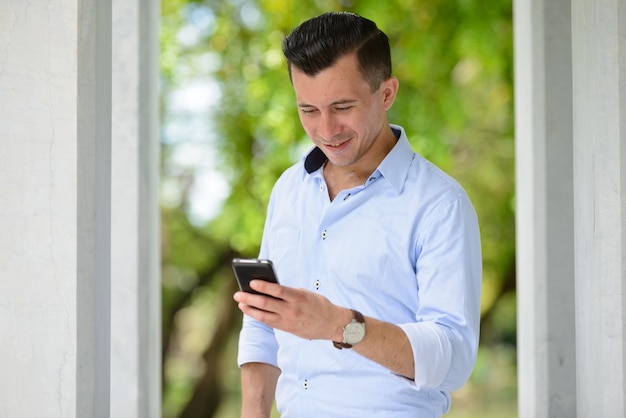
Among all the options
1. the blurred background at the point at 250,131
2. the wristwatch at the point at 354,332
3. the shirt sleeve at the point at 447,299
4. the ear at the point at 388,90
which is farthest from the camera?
the blurred background at the point at 250,131

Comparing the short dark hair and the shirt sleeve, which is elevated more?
the short dark hair

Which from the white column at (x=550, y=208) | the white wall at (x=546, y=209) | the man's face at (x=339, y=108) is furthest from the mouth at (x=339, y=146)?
the white column at (x=550, y=208)

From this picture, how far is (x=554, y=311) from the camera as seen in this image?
3.54 m

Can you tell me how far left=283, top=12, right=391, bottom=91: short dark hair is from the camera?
2.28m

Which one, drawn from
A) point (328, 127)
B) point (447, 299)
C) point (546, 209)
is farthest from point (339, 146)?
point (546, 209)

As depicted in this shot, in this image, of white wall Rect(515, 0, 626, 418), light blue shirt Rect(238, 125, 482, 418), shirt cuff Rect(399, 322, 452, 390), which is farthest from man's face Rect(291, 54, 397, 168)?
white wall Rect(515, 0, 626, 418)

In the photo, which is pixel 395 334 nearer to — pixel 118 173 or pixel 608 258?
pixel 608 258

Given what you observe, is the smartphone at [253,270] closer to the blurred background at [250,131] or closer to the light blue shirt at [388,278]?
the light blue shirt at [388,278]

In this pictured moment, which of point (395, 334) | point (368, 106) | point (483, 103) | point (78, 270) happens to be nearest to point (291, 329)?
point (395, 334)

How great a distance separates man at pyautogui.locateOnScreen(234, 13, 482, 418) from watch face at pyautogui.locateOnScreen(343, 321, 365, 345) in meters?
0.06

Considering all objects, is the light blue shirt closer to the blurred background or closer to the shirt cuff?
the shirt cuff

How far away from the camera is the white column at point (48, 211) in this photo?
2.47m

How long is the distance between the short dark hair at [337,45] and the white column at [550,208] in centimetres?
130

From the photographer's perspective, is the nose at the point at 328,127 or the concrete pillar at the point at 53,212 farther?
the concrete pillar at the point at 53,212
